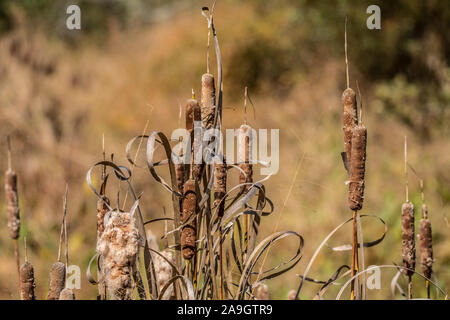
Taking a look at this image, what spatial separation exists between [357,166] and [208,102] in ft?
0.96

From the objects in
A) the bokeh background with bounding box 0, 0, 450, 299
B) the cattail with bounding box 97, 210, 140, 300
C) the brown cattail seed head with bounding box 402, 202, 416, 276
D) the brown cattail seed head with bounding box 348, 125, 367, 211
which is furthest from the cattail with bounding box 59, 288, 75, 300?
the bokeh background with bounding box 0, 0, 450, 299

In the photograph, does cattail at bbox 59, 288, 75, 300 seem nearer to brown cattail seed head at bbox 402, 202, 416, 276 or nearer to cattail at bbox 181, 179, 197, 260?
cattail at bbox 181, 179, 197, 260

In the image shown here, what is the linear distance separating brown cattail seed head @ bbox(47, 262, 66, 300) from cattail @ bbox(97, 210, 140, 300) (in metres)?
0.12

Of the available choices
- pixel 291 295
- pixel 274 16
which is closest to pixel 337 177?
pixel 291 295

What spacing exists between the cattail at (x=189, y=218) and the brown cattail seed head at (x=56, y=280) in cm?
24

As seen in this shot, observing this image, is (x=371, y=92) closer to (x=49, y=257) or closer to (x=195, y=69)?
(x=195, y=69)

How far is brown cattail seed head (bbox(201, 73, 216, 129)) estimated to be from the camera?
94 centimetres

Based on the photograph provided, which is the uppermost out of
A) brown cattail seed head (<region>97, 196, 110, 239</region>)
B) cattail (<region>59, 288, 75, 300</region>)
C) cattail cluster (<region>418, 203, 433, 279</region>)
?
brown cattail seed head (<region>97, 196, 110, 239</region>)

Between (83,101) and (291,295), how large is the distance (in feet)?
13.1

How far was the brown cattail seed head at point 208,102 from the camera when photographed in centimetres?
94

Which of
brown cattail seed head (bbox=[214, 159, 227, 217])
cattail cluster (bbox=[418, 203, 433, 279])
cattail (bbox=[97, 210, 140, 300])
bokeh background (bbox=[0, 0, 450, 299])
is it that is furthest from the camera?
bokeh background (bbox=[0, 0, 450, 299])

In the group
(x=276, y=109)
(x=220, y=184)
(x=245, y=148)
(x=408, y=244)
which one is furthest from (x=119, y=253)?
(x=276, y=109)
